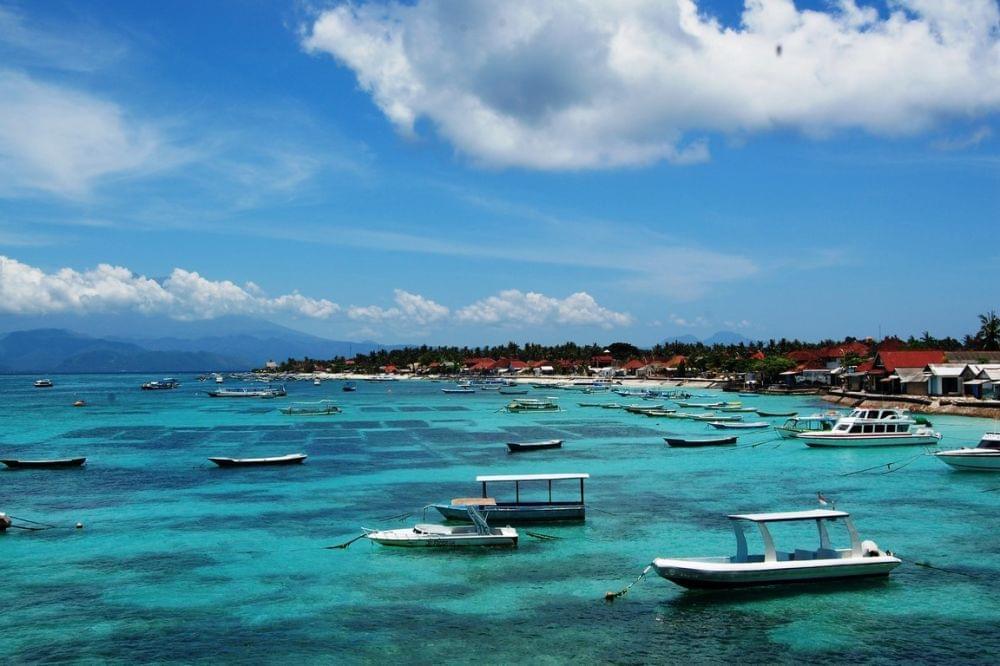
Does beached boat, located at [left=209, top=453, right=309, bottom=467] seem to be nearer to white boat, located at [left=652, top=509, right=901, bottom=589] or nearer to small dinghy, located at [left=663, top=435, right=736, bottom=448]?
small dinghy, located at [left=663, top=435, right=736, bottom=448]

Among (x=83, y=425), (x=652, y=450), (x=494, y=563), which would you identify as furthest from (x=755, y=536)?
(x=83, y=425)

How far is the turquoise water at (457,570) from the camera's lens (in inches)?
725

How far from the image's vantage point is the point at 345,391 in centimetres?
17225

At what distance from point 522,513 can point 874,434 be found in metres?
34.4

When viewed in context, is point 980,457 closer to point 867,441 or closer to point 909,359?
point 867,441

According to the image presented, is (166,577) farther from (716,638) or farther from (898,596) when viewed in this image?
(898,596)

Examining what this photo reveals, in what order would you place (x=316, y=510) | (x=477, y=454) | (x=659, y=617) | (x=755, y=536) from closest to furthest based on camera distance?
(x=659, y=617) → (x=755, y=536) → (x=316, y=510) → (x=477, y=454)

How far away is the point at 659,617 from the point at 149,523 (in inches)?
851

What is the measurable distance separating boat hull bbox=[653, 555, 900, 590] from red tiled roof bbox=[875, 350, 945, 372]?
75950 mm

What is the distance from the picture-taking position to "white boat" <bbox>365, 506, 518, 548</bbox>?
87.2ft

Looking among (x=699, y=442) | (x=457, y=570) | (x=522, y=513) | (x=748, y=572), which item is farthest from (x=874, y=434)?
(x=457, y=570)

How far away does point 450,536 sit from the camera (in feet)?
87.5

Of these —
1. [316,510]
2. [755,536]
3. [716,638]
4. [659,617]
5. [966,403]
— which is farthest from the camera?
[966,403]

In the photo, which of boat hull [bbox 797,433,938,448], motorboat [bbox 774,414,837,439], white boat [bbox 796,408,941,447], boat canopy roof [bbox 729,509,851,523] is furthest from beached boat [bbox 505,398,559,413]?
boat canopy roof [bbox 729,509,851,523]
